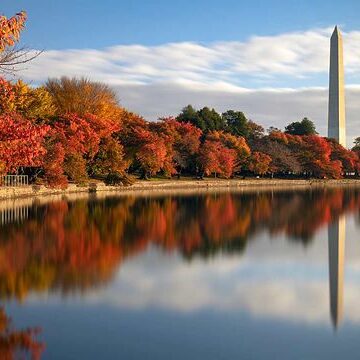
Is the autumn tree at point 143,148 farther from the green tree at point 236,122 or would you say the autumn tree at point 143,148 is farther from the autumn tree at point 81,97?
the green tree at point 236,122

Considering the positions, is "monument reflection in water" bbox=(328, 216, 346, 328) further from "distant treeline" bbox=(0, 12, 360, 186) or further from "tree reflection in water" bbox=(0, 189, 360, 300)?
"distant treeline" bbox=(0, 12, 360, 186)

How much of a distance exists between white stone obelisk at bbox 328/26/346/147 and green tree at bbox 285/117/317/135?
14.0 metres

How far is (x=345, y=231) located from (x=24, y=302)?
14.7 m

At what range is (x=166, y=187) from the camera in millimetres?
54188

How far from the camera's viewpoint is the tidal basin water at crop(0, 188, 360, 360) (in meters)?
7.99

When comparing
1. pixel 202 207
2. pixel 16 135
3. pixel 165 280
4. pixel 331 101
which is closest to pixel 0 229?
pixel 165 280

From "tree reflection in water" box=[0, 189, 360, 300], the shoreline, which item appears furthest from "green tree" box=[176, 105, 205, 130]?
"tree reflection in water" box=[0, 189, 360, 300]

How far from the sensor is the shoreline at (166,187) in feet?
121

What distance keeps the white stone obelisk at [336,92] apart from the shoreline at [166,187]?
7266 mm

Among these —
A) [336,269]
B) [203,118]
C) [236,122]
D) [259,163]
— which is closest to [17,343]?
[336,269]

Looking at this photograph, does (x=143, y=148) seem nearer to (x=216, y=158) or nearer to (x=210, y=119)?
(x=216, y=158)

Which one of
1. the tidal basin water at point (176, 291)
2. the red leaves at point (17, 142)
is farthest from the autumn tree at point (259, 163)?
the red leaves at point (17, 142)

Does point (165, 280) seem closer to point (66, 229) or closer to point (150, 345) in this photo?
point (150, 345)

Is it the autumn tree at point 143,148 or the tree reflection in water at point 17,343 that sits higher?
the autumn tree at point 143,148
